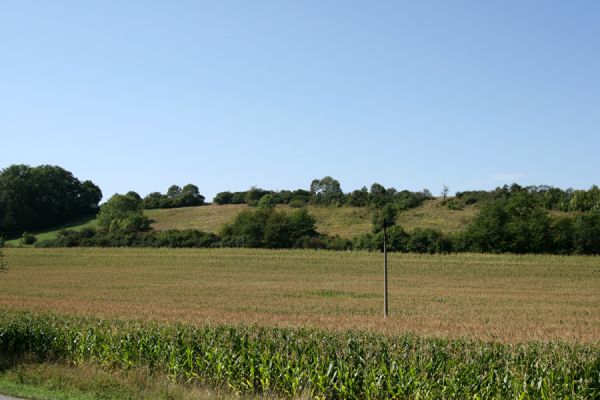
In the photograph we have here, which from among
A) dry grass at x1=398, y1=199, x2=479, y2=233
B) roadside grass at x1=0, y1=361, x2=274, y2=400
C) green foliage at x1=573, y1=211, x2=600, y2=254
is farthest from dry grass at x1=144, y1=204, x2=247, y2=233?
roadside grass at x1=0, y1=361, x2=274, y2=400

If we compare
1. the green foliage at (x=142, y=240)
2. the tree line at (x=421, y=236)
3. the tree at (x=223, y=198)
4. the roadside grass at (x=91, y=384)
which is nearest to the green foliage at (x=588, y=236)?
the tree line at (x=421, y=236)

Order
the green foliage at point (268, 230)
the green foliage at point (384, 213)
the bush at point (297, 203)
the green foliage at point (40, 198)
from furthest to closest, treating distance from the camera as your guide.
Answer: the bush at point (297, 203) → the green foliage at point (40, 198) → the green foliage at point (384, 213) → the green foliage at point (268, 230)

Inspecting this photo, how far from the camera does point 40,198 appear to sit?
13150 centimetres

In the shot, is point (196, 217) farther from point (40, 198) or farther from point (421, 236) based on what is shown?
point (421, 236)

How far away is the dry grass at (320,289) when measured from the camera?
87.1ft

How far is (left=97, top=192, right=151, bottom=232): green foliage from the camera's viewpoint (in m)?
109

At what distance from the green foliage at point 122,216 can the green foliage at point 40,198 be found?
525 inches

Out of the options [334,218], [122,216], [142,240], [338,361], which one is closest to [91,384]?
[338,361]

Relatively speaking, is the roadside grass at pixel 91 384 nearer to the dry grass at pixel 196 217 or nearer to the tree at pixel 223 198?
the dry grass at pixel 196 217

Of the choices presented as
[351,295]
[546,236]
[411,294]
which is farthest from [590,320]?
[546,236]

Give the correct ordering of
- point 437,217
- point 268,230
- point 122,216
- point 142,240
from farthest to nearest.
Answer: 1. point 122,216
2. point 437,217
3. point 142,240
4. point 268,230

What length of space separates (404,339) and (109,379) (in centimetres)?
687

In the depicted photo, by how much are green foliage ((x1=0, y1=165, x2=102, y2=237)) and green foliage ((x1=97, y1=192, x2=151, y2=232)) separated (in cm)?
1333

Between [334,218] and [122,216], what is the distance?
40.7m
